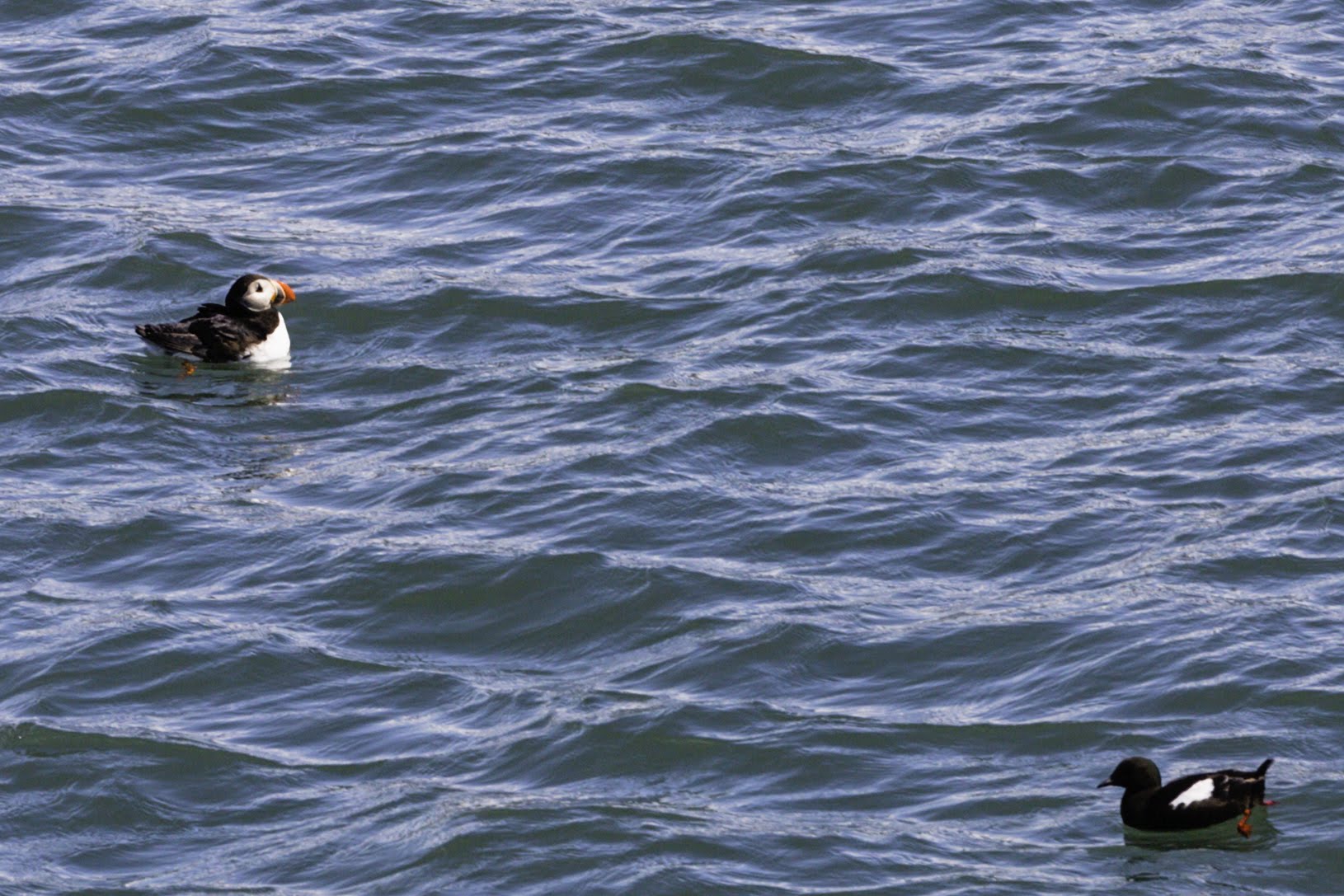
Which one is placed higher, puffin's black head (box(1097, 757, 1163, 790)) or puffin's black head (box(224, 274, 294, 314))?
puffin's black head (box(224, 274, 294, 314))

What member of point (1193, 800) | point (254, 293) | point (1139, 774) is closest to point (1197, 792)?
point (1193, 800)

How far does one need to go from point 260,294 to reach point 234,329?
380mm

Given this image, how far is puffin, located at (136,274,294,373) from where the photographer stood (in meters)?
16.4

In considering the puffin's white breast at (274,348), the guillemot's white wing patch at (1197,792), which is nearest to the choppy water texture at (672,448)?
the puffin's white breast at (274,348)

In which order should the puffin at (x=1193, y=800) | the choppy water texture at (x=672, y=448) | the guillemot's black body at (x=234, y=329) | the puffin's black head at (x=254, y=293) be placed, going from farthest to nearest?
the puffin's black head at (x=254, y=293) → the guillemot's black body at (x=234, y=329) → the choppy water texture at (x=672, y=448) → the puffin at (x=1193, y=800)

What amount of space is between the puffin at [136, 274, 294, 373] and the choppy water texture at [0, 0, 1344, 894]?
0.22m

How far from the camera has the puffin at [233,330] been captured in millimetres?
16422

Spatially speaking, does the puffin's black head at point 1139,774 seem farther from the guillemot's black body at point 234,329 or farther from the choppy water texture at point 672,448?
the guillemot's black body at point 234,329

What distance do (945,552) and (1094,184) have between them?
5781mm

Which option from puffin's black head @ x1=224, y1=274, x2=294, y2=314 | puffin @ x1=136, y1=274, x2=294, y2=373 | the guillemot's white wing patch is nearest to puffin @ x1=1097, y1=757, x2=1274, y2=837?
the guillemot's white wing patch

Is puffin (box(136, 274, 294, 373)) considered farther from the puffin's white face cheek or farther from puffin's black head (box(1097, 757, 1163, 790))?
puffin's black head (box(1097, 757, 1163, 790))

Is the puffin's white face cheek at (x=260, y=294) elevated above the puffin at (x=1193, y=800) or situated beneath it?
elevated above

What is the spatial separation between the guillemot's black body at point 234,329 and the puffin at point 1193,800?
8.05 meters

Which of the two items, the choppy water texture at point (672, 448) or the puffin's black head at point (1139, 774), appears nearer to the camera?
the puffin's black head at point (1139, 774)
